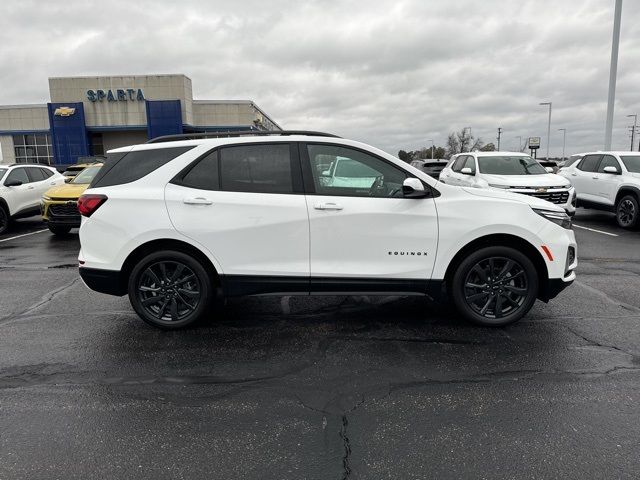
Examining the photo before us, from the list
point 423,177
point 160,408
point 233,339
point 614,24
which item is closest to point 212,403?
point 160,408

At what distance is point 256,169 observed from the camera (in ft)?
15.2

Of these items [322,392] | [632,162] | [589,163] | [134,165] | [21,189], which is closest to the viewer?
[322,392]

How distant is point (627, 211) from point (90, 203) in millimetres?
11516

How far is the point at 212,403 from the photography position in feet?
11.1

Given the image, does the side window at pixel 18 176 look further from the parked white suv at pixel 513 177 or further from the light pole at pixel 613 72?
the light pole at pixel 613 72

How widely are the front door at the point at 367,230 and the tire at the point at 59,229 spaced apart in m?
8.47

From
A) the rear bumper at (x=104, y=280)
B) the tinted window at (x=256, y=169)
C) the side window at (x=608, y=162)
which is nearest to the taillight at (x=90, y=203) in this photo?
the rear bumper at (x=104, y=280)

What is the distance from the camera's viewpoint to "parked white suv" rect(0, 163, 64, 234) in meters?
12.0

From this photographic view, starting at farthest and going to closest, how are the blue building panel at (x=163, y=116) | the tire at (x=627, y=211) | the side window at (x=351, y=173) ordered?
the blue building panel at (x=163, y=116), the tire at (x=627, y=211), the side window at (x=351, y=173)

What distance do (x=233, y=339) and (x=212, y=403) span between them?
1.19 metres

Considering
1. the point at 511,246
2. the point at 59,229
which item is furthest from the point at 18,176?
the point at 511,246

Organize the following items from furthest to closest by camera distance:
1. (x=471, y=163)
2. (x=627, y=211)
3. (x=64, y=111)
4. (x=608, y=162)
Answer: (x=64, y=111)
(x=471, y=163)
(x=608, y=162)
(x=627, y=211)

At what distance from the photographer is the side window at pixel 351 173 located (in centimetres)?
455

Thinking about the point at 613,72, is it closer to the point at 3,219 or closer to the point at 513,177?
→ the point at 513,177
